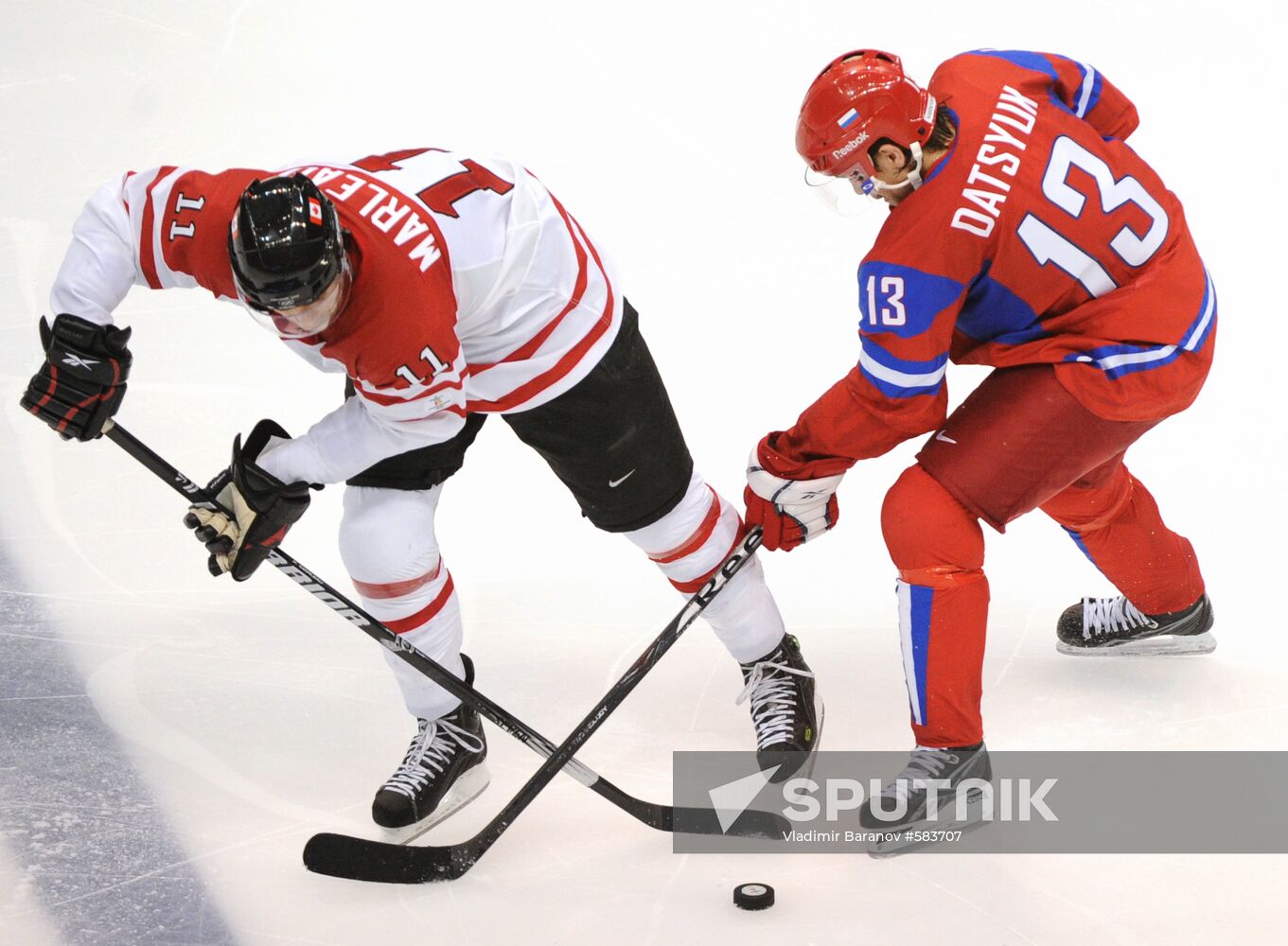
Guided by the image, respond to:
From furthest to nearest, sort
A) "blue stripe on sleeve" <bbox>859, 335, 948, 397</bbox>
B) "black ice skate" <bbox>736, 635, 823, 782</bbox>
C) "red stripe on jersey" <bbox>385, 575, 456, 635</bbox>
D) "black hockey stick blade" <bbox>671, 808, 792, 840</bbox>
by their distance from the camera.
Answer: "black ice skate" <bbox>736, 635, 823, 782</bbox> → "red stripe on jersey" <bbox>385, 575, 456, 635</bbox> → "black hockey stick blade" <bbox>671, 808, 792, 840</bbox> → "blue stripe on sleeve" <bbox>859, 335, 948, 397</bbox>

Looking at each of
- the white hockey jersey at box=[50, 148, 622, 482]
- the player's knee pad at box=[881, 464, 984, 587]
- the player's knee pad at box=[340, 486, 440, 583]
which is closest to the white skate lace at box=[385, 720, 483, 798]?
the player's knee pad at box=[340, 486, 440, 583]

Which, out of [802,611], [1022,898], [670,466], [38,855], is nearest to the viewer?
[1022,898]

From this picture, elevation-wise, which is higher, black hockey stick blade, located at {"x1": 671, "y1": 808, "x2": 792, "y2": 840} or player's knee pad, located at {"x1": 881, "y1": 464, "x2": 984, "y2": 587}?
player's knee pad, located at {"x1": 881, "y1": 464, "x2": 984, "y2": 587}

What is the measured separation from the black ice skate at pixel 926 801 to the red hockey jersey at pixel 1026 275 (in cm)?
52

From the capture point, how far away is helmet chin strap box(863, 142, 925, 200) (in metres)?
2.11

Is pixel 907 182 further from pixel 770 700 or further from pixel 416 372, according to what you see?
pixel 770 700

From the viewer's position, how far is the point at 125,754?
2539 mm

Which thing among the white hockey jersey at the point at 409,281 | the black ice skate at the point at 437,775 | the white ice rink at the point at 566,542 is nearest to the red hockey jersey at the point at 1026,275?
the white hockey jersey at the point at 409,281

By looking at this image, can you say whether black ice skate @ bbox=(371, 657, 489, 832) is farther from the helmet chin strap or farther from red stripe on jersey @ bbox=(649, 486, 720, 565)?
the helmet chin strap

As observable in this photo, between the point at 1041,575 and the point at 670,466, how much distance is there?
1.20m

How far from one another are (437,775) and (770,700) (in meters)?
0.61

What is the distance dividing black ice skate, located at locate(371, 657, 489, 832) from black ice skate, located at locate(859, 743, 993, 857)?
27.4 inches

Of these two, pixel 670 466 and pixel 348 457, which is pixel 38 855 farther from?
pixel 670 466

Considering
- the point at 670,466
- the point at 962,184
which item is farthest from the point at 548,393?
the point at 962,184
